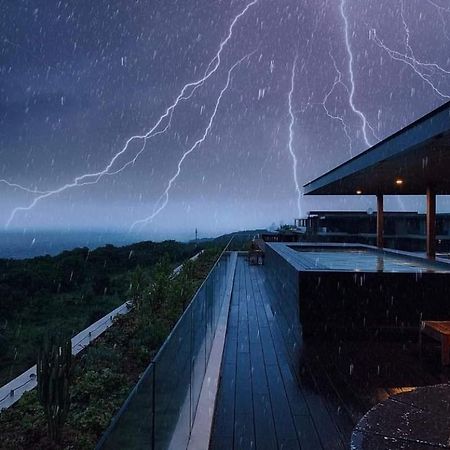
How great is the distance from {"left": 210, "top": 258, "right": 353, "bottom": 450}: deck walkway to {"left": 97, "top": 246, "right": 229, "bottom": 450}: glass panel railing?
0.88ft

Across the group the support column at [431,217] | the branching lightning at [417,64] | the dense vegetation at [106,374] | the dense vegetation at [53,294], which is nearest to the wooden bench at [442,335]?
the dense vegetation at [106,374]

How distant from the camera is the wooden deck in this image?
9.10 feet

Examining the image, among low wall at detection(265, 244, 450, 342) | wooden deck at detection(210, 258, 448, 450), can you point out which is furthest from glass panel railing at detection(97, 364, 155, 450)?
low wall at detection(265, 244, 450, 342)

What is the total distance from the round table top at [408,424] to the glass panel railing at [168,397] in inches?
29.3

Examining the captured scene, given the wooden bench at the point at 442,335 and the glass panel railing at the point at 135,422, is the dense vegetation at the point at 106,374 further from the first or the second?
the wooden bench at the point at 442,335

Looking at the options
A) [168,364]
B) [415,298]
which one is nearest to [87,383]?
[168,364]

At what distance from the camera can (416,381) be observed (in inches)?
143

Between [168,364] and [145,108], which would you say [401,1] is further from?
[168,364]

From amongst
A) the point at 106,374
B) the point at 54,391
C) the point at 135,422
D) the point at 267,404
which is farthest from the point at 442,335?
the point at 135,422

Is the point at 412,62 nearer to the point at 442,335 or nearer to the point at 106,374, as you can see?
the point at 442,335

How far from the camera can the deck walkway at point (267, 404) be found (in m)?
2.70

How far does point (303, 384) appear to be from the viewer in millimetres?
3666

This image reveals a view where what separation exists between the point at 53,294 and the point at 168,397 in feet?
43.5

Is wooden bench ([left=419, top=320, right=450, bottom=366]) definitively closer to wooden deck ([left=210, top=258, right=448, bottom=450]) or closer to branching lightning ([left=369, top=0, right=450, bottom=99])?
wooden deck ([left=210, top=258, right=448, bottom=450])
